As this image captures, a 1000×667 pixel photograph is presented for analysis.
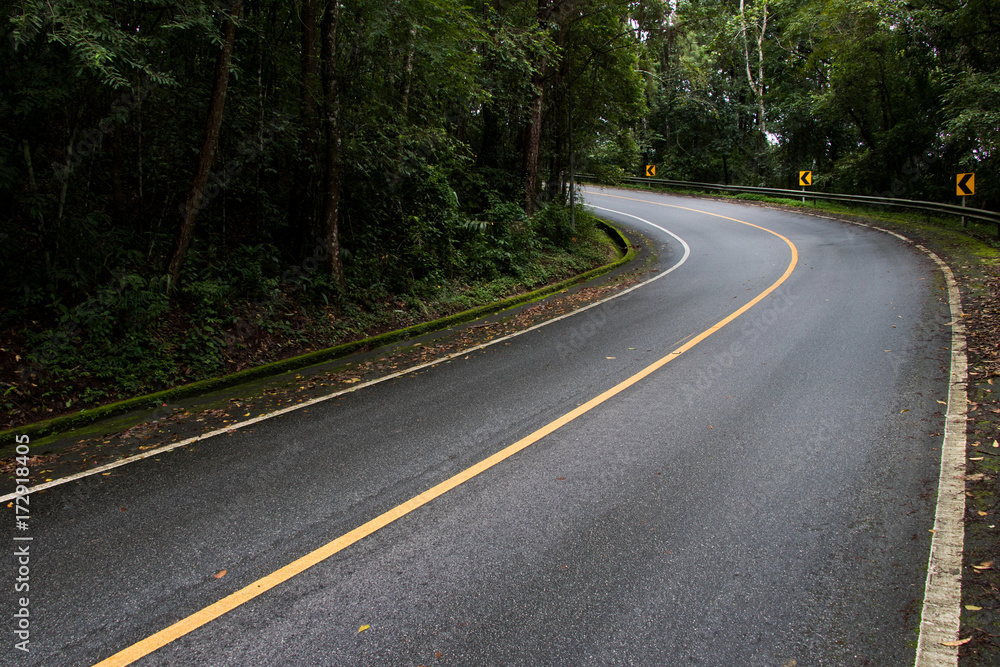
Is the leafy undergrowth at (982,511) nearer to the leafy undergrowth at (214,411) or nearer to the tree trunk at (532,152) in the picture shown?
the leafy undergrowth at (214,411)

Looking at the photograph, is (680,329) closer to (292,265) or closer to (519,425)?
(519,425)

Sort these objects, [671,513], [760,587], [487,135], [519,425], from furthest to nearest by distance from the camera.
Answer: [487,135] < [519,425] < [671,513] < [760,587]

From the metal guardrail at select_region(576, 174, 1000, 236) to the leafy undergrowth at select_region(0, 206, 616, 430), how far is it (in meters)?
15.3

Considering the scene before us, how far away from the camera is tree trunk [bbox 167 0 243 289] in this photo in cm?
813

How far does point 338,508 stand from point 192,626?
1.30m

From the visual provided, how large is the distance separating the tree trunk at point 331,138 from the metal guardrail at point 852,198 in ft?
55.8

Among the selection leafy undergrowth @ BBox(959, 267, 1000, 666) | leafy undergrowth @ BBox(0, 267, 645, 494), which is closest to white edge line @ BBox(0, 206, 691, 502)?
leafy undergrowth @ BBox(0, 267, 645, 494)

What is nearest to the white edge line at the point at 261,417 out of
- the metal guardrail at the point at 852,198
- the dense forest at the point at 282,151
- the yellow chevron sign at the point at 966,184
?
the dense forest at the point at 282,151

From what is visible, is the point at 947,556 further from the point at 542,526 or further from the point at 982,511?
the point at 542,526

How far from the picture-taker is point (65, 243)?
25.2ft

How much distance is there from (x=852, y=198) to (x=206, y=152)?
2547 centimetres

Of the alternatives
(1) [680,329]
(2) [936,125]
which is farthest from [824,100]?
(1) [680,329]

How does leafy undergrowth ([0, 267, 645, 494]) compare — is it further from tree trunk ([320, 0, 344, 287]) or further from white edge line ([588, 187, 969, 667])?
white edge line ([588, 187, 969, 667])

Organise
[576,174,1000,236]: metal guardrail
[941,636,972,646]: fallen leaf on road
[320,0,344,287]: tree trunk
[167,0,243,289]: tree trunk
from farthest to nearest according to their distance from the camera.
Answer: [576,174,1000,236]: metal guardrail < [320,0,344,287]: tree trunk < [167,0,243,289]: tree trunk < [941,636,972,646]: fallen leaf on road
